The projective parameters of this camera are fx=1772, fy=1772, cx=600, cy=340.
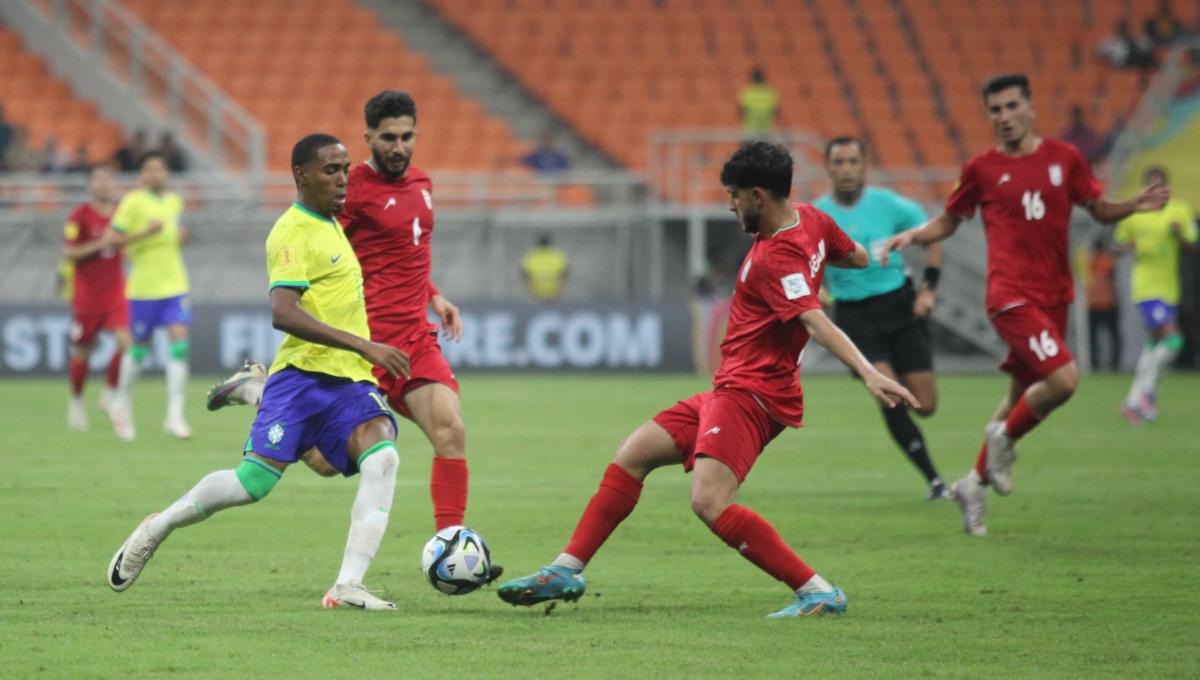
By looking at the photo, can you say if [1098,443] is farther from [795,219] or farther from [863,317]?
[795,219]

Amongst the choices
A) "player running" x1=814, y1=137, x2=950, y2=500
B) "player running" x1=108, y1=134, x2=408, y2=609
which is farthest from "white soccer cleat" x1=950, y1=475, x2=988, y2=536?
"player running" x1=108, y1=134, x2=408, y2=609

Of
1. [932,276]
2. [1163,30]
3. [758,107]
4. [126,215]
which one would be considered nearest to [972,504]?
[932,276]

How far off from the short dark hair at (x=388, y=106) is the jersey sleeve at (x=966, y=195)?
3508mm

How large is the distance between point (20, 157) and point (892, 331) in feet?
58.2

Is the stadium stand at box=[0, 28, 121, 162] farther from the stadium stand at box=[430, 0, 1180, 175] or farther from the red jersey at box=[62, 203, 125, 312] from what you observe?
the red jersey at box=[62, 203, 125, 312]

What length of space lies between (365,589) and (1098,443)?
9.34 meters

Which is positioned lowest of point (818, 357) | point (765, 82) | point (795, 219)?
point (818, 357)

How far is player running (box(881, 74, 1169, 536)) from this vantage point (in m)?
9.75

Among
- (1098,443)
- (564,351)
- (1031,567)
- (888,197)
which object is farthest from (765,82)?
(1031,567)

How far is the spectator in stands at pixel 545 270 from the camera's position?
83.0ft

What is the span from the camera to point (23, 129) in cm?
2598

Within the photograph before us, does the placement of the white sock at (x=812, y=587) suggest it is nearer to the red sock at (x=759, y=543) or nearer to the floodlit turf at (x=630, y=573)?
the red sock at (x=759, y=543)

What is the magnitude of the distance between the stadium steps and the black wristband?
17.5 meters

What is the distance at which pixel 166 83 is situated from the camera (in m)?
27.5
